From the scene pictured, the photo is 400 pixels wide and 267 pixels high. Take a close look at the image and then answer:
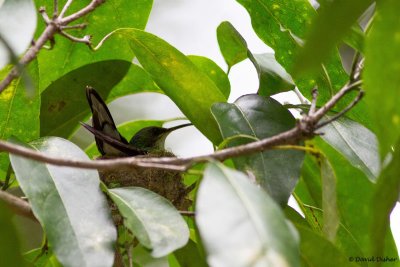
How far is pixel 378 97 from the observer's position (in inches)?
42.8

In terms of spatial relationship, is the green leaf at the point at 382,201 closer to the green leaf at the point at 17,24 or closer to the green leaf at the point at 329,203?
the green leaf at the point at 329,203

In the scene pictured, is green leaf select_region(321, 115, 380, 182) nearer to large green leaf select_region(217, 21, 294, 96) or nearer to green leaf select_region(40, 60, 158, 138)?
large green leaf select_region(217, 21, 294, 96)

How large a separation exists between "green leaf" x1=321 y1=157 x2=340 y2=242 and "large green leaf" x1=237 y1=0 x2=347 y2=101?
60 cm

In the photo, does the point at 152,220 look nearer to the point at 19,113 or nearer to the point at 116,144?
the point at 19,113

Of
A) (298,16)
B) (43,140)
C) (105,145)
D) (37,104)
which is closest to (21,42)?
(43,140)

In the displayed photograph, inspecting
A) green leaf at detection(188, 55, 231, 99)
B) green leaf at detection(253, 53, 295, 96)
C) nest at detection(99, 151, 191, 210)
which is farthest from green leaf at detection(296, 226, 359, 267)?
nest at detection(99, 151, 191, 210)

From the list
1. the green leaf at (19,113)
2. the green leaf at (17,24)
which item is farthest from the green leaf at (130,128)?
the green leaf at (17,24)

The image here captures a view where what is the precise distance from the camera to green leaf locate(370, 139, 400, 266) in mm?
1157

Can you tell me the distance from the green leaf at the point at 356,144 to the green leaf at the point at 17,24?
76cm

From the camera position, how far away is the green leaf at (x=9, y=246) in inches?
45.0

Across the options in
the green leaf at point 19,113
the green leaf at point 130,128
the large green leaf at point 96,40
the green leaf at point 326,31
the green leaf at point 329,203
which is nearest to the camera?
the green leaf at point 326,31

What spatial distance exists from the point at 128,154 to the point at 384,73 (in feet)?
7.18

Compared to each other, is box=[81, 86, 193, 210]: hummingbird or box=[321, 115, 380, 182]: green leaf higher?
box=[321, 115, 380, 182]: green leaf

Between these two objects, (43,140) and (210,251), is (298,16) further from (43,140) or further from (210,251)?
(210,251)
